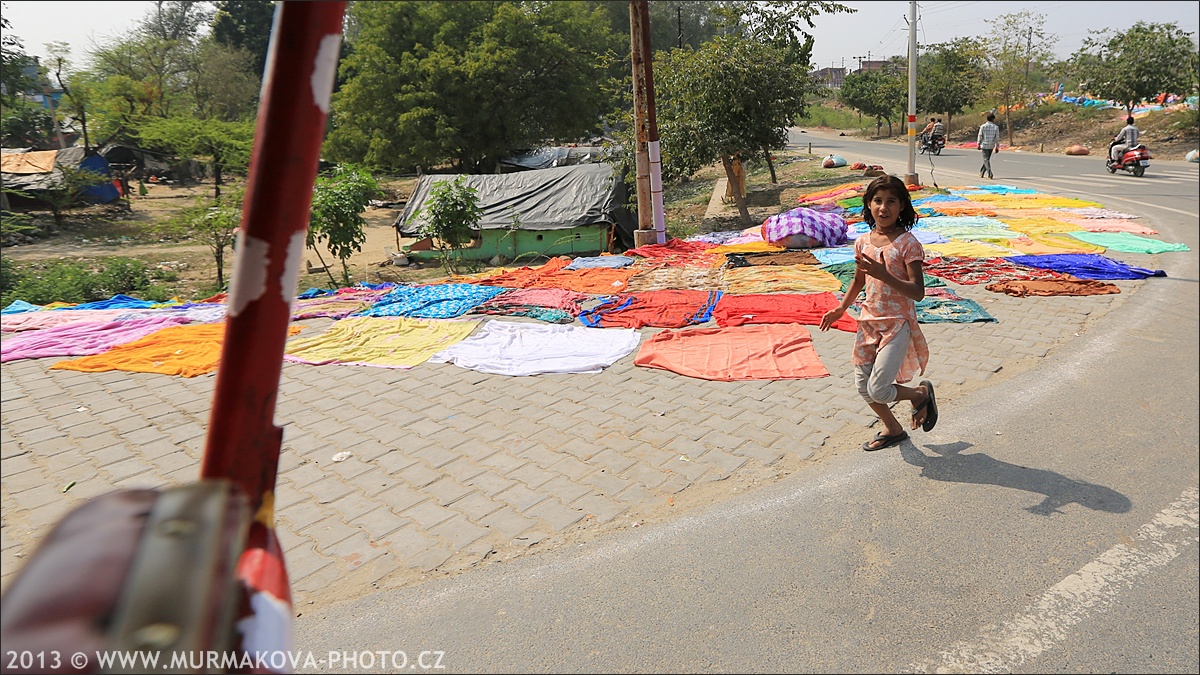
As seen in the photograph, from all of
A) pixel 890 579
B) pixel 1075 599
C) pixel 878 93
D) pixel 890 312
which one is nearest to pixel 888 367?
pixel 890 312

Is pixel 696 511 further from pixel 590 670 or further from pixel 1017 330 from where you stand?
pixel 1017 330

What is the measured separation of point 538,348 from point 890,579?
14.3 feet

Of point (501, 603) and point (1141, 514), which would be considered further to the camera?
point (1141, 514)

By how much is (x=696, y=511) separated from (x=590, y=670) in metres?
1.30

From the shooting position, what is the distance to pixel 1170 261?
8.95 metres

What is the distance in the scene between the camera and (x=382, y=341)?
7480mm

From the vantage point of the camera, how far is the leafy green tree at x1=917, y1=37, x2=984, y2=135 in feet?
113

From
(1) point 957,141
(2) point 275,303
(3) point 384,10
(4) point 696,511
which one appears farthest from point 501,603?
(1) point 957,141

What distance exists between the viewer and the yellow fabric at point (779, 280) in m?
8.74

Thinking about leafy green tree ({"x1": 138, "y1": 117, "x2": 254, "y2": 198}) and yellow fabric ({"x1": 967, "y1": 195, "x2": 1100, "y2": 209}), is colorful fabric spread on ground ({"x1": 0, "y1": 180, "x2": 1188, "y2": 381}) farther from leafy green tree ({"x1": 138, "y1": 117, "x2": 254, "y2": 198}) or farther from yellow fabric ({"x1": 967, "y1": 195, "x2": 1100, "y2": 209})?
leafy green tree ({"x1": 138, "y1": 117, "x2": 254, "y2": 198})

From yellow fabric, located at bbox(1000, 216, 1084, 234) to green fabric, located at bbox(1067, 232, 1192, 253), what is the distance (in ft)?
1.64

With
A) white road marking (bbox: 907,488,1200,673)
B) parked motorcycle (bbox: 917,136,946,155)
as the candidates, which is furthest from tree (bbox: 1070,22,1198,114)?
white road marking (bbox: 907,488,1200,673)

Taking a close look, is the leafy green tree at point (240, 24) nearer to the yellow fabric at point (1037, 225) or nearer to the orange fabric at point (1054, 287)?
the yellow fabric at point (1037, 225)

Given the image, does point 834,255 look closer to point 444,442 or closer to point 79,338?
point 444,442
